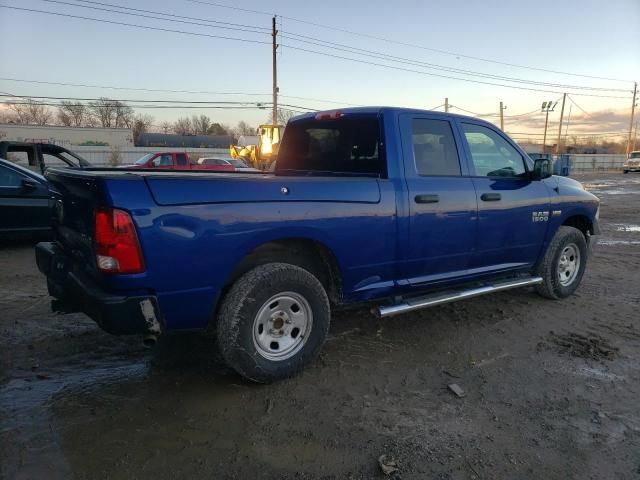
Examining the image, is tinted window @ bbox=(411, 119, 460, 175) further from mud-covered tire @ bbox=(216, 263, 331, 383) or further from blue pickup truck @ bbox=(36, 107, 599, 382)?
mud-covered tire @ bbox=(216, 263, 331, 383)

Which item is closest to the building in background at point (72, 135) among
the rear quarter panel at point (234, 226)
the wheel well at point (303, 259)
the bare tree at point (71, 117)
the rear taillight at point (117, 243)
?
the bare tree at point (71, 117)

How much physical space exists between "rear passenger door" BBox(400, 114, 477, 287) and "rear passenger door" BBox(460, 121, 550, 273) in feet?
0.55

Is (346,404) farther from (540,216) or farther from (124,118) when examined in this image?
(124,118)

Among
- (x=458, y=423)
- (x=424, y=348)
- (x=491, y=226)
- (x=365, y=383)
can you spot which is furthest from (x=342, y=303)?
(x=491, y=226)

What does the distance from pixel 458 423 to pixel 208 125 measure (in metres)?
105

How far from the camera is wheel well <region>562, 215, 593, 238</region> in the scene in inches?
223

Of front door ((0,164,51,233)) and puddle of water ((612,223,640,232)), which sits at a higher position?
front door ((0,164,51,233))

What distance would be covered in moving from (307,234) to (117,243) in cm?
124

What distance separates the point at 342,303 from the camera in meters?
3.80

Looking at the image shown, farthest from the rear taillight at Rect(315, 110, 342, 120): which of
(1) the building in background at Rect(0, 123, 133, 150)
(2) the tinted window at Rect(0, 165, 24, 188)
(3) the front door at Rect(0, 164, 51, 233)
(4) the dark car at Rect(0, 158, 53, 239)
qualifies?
(1) the building in background at Rect(0, 123, 133, 150)

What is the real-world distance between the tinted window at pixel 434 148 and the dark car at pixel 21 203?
5.95 metres

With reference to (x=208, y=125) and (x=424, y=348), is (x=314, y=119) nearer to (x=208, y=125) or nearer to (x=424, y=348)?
(x=424, y=348)

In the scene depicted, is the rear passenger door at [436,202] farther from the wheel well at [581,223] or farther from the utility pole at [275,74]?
the utility pole at [275,74]

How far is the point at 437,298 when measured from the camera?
414 cm
